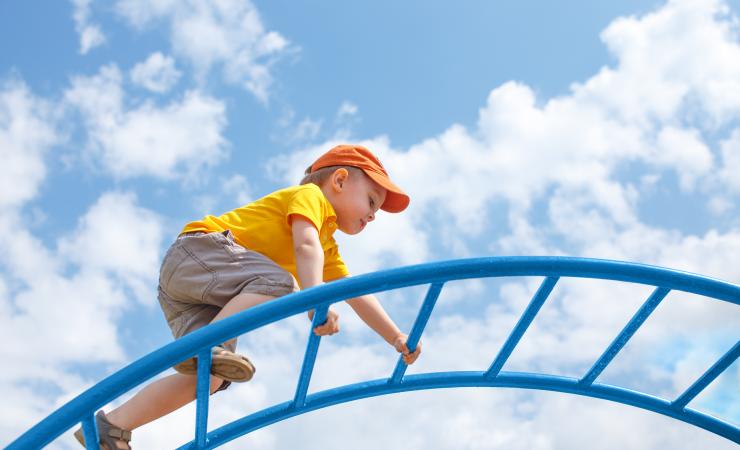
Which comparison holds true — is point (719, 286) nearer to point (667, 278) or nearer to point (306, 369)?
point (667, 278)

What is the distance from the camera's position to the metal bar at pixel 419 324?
2.00m

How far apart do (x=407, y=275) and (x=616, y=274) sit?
0.64 meters

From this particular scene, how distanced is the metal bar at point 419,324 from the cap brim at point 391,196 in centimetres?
68

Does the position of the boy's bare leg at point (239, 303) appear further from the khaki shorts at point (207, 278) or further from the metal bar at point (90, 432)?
the metal bar at point (90, 432)

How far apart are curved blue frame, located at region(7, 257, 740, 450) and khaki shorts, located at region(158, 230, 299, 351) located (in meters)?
0.30

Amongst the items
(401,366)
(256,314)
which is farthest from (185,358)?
(401,366)

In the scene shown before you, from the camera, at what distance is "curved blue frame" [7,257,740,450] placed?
1.81 metres

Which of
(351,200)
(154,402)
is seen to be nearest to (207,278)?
(154,402)

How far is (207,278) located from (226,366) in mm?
375

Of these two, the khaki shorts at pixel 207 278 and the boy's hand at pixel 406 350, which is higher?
the khaki shorts at pixel 207 278

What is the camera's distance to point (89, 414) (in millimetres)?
1797

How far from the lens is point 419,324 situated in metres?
2.10

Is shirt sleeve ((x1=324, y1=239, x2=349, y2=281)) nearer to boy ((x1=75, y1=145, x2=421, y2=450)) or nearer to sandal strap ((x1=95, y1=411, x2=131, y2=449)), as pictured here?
boy ((x1=75, y1=145, x2=421, y2=450))

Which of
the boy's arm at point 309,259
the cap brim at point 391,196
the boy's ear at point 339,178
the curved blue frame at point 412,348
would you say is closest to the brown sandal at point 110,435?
the curved blue frame at point 412,348
